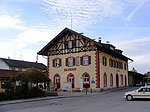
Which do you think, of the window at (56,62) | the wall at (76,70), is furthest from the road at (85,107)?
the window at (56,62)

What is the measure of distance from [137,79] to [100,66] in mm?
29247

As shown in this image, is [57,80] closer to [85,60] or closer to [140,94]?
[85,60]

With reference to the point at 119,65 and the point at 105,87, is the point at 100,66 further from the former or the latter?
the point at 119,65

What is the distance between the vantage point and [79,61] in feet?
141

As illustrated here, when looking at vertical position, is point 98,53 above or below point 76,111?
above

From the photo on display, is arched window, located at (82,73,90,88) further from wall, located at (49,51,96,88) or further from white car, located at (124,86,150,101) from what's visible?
white car, located at (124,86,150,101)

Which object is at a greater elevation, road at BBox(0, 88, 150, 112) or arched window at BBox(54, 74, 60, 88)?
arched window at BBox(54, 74, 60, 88)

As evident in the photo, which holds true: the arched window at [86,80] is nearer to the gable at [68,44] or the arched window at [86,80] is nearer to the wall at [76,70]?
the wall at [76,70]

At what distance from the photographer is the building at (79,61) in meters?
41.3

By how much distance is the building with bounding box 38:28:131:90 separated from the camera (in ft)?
136

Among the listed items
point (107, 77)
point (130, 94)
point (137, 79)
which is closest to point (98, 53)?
point (107, 77)

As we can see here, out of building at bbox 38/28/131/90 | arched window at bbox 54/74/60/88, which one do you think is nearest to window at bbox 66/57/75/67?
building at bbox 38/28/131/90

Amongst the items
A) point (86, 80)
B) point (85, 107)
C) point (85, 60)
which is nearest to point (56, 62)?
point (85, 60)

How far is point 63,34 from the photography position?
44344 millimetres
